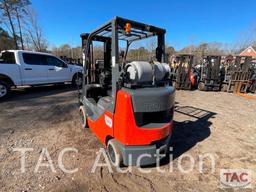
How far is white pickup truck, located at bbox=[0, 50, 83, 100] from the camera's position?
21.7ft

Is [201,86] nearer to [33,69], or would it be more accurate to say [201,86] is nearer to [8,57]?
[33,69]

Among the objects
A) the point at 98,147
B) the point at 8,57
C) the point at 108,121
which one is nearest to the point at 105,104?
the point at 108,121

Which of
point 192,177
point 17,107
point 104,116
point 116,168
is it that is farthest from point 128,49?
point 17,107

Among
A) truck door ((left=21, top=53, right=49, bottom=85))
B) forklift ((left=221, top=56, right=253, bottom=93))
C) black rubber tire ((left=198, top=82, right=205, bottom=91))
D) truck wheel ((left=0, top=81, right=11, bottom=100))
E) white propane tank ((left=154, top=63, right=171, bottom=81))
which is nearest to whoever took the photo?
white propane tank ((left=154, top=63, right=171, bottom=81))

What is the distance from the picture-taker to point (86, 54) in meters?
3.69

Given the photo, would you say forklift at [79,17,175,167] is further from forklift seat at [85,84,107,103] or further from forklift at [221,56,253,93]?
forklift at [221,56,253,93]

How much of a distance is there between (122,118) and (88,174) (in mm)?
1054

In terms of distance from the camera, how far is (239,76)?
904 centimetres

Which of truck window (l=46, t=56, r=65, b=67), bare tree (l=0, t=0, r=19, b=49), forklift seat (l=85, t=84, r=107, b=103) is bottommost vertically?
forklift seat (l=85, t=84, r=107, b=103)

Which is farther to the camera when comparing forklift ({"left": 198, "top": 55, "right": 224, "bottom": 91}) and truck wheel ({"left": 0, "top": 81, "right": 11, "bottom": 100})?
forklift ({"left": 198, "top": 55, "right": 224, "bottom": 91})

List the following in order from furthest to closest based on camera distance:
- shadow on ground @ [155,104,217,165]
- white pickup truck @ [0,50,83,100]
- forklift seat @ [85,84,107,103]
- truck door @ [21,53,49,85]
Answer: truck door @ [21,53,49,85], white pickup truck @ [0,50,83,100], forklift seat @ [85,84,107,103], shadow on ground @ [155,104,217,165]

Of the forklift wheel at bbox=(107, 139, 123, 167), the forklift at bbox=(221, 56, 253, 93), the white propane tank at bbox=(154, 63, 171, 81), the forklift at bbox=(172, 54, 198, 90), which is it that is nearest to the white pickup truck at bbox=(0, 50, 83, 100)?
the forklift wheel at bbox=(107, 139, 123, 167)

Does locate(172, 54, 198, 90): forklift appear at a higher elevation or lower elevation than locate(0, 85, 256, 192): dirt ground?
higher

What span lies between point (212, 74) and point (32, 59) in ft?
30.6
